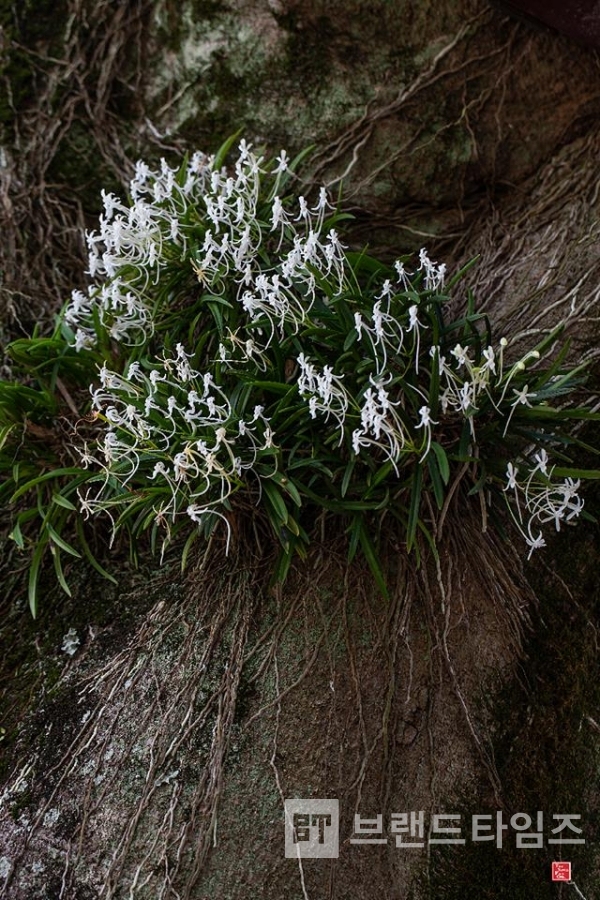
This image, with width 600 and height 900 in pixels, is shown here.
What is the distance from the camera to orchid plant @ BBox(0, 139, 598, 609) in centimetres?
163

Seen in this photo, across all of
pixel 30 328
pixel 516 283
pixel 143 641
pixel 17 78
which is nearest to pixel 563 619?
pixel 516 283

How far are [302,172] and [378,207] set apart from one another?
256 mm

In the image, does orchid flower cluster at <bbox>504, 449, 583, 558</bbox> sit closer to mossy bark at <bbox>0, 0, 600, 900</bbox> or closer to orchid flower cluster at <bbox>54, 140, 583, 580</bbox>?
orchid flower cluster at <bbox>54, 140, 583, 580</bbox>

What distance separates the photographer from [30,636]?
1.99m

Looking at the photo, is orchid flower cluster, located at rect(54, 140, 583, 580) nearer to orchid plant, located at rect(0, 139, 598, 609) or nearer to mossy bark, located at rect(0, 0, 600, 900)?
orchid plant, located at rect(0, 139, 598, 609)

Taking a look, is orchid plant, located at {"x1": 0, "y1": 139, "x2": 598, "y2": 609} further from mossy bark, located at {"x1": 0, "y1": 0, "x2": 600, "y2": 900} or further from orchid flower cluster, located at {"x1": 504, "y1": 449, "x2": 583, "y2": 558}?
mossy bark, located at {"x1": 0, "y1": 0, "x2": 600, "y2": 900}

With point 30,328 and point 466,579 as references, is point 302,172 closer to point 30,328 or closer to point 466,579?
point 30,328

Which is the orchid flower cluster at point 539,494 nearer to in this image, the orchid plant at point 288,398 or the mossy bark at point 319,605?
the orchid plant at point 288,398

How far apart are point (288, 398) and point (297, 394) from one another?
45 millimetres

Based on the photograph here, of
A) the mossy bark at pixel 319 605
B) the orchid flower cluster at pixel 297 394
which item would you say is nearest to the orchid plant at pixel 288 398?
the orchid flower cluster at pixel 297 394

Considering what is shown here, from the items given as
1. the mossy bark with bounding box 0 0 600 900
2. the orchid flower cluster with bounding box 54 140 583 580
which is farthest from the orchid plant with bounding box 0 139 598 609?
the mossy bark with bounding box 0 0 600 900

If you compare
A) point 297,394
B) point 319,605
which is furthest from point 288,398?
point 319,605

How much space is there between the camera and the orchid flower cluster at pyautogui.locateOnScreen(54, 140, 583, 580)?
64.1 inches

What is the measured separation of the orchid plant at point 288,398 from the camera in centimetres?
163
